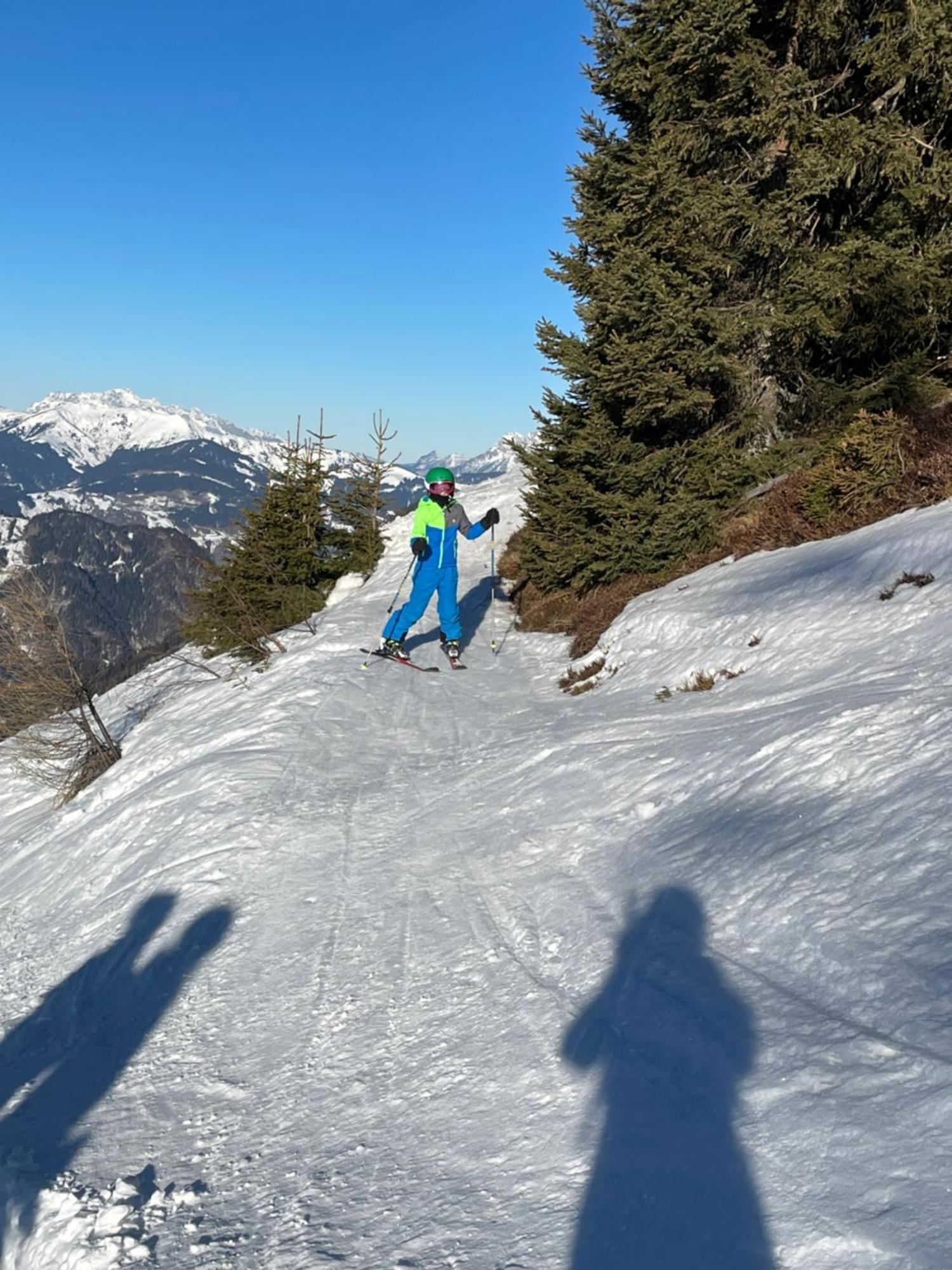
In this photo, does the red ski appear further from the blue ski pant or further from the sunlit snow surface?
the sunlit snow surface

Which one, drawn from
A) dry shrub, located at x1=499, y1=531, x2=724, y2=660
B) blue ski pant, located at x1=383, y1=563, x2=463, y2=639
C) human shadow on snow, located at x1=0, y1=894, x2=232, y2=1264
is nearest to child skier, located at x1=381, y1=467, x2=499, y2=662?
blue ski pant, located at x1=383, y1=563, x2=463, y2=639

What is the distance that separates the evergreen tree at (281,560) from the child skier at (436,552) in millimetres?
6410

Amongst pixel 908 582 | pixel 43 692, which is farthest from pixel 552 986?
pixel 43 692

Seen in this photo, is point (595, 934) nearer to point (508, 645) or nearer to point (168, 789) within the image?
point (168, 789)

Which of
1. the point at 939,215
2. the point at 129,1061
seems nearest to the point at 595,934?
the point at 129,1061

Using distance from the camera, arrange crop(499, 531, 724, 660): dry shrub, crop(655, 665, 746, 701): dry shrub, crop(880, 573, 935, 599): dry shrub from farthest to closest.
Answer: crop(499, 531, 724, 660): dry shrub
crop(655, 665, 746, 701): dry shrub
crop(880, 573, 935, 599): dry shrub

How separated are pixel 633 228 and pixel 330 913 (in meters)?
12.9

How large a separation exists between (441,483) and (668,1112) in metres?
9.88

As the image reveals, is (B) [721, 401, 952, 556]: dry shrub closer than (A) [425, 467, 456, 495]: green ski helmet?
Yes

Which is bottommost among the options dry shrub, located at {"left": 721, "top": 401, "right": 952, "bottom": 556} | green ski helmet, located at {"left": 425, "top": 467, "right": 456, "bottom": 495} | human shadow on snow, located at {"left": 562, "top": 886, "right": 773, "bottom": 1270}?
human shadow on snow, located at {"left": 562, "top": 886, "right": 773, "bottom": 1270}

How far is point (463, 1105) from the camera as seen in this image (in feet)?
9.75

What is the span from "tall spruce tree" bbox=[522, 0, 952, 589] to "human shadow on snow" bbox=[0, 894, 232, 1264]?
9372 mm

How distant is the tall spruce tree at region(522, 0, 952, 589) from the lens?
10531 millimetres

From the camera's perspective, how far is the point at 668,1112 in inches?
103
